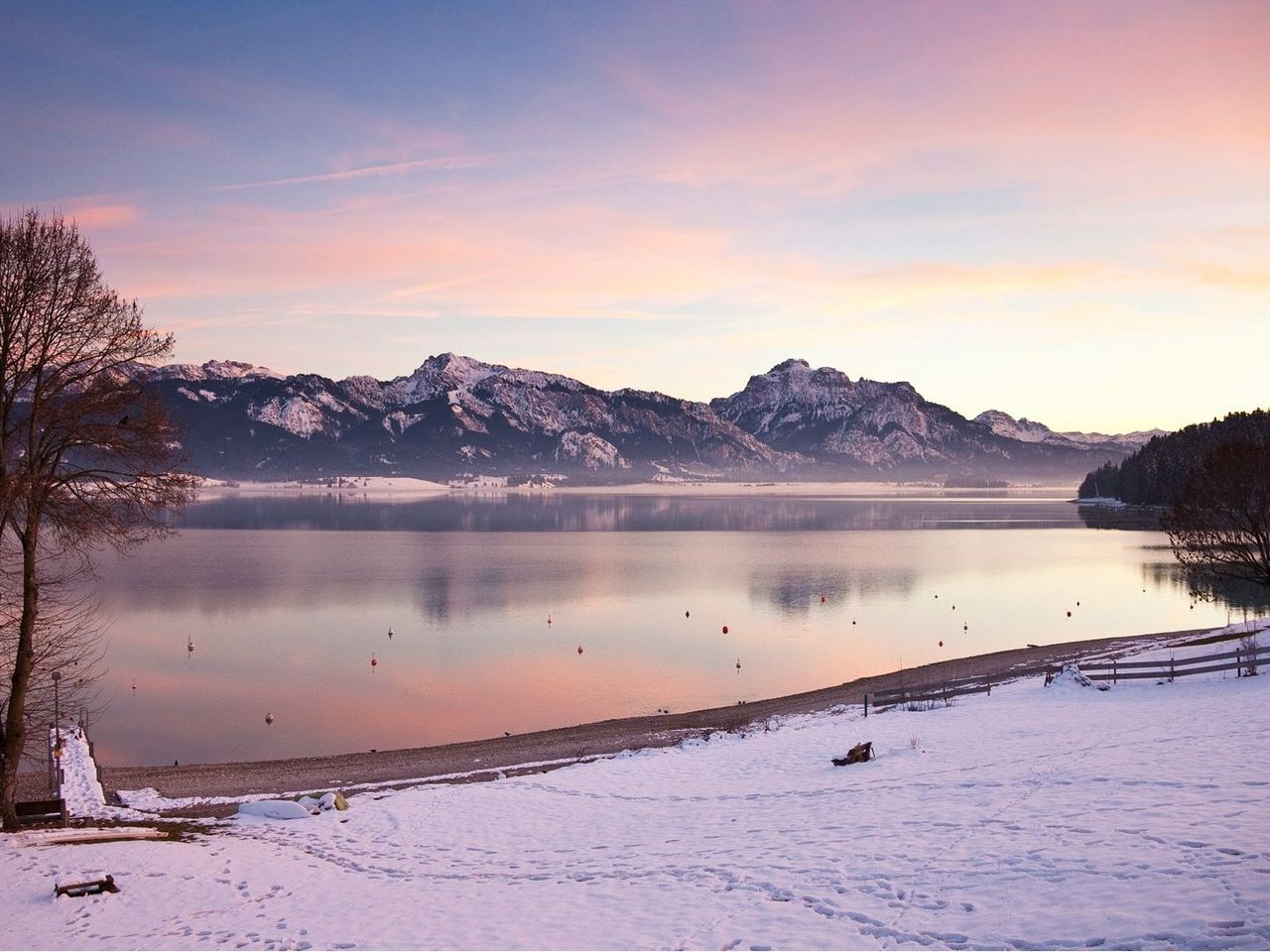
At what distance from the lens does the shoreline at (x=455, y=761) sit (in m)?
28.4

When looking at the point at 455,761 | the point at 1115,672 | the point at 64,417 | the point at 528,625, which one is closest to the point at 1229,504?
the point at 1115,672

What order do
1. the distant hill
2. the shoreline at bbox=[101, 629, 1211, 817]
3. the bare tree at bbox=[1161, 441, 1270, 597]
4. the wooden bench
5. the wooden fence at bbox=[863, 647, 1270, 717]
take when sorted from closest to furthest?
the wooden bench
the shoreline at bbox=[101, 629, 1211, 817]
the wooden fence at bbox=[863, 647, 1270, 717]
the bare tree at bbox=[1161, 441, 1270, 597]
the distant hill

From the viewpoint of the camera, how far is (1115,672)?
3089cm

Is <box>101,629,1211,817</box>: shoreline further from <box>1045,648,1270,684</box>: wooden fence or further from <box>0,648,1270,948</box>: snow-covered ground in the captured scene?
<box>1045,648,1270,684</box>: wooden fence

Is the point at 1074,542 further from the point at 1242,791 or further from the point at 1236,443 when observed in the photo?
the point at 1242,791

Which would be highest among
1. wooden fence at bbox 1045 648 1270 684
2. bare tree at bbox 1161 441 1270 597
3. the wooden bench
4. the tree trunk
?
bare tree at bbox 1161 441 1270 597

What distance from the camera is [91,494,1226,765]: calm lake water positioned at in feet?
136

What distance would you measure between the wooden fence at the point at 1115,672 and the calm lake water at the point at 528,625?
1180 centimetres

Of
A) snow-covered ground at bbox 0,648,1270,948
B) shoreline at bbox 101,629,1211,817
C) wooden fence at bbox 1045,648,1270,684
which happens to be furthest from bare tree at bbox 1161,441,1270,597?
snow-covered ground at bbox 0,648,1270,948

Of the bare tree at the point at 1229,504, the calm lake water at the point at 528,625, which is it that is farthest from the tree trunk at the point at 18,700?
the bare tree at the point at 1229,504

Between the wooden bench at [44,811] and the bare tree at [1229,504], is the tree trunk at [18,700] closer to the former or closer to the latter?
the wooden bench at [44,811]

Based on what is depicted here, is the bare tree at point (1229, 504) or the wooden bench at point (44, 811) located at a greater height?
the bare tree at point (1229, 504)

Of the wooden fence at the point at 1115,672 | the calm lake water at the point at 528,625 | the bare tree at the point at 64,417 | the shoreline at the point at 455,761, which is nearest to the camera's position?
the bare tree at the point at 64,417

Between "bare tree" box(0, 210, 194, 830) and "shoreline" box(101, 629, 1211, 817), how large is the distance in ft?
29.7
